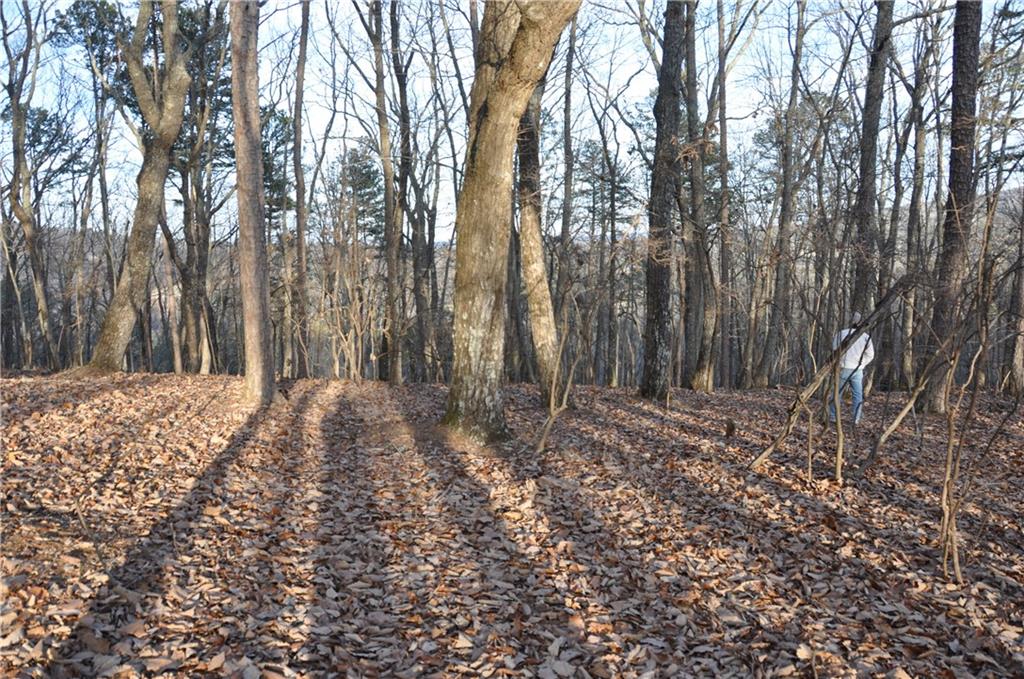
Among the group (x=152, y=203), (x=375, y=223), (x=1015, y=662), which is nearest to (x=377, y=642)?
(x=1015, y=662)

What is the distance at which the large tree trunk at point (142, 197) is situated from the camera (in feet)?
35.9

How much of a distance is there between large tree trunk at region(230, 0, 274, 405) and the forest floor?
4.02ft

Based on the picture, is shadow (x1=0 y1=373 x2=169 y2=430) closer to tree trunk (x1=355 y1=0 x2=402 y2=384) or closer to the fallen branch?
tree trunk (x1=355 y1=0 x2=402 y2=384)

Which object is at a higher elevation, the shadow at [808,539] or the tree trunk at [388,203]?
the tree trunk at [388,203]

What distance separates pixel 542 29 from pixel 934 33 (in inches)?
573

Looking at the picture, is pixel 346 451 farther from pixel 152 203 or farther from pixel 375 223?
pixel 375 223

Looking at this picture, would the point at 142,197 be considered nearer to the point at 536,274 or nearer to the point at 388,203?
the point at 388,203

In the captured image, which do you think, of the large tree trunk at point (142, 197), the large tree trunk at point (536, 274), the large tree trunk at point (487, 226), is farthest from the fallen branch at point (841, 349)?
the large tree trunk at point (142, 197)

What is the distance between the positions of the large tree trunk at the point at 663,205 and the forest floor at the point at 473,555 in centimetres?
280

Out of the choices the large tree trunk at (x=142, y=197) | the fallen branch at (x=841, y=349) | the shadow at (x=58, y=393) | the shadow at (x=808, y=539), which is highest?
the large tree trunk at (x=142, y=197)

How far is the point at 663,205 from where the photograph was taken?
11.1m

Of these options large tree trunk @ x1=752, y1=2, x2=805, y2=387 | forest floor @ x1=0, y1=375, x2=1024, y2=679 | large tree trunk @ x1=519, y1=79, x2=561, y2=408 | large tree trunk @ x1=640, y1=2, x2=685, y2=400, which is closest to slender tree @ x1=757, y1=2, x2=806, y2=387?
large tree trunk @ x1=752, y1=2, x2=805, y2=387

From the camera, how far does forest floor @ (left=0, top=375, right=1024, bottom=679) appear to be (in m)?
3.70

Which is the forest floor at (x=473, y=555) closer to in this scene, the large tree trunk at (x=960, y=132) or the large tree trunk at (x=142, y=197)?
the large tree trunk at (x=960, y=132)
